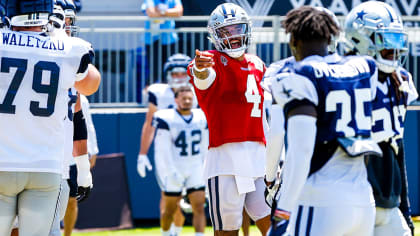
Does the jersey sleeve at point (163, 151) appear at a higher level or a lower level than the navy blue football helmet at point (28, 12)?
lower

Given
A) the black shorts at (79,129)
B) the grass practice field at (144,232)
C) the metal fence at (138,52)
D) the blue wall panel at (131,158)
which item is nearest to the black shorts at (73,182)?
the black shorts at (79,129)

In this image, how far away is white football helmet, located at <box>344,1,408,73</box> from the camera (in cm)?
432

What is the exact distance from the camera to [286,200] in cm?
372

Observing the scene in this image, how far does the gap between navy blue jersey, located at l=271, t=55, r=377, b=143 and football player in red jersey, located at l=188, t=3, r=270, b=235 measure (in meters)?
1.96

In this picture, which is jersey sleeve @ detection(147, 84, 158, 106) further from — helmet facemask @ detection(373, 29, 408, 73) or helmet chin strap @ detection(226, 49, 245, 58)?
helmet facemask @ detection(373, 29, 408, 73)

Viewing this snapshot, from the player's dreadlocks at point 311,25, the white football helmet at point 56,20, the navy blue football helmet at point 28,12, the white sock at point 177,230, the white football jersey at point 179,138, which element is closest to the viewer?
the player's dreadlocks at point 311,25

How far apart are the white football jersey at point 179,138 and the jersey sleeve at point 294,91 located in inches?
208

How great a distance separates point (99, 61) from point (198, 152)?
2056mm

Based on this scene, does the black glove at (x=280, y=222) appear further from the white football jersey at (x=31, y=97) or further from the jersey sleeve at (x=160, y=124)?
the jersey sleeve at (x=160, y=124)

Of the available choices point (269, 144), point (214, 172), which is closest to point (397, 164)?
point (269, 144)

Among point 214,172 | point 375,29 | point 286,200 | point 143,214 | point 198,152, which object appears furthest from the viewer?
point 143,214

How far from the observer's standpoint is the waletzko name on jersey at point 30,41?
4.45 meters

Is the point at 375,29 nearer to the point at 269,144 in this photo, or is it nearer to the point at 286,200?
the point at 269,144

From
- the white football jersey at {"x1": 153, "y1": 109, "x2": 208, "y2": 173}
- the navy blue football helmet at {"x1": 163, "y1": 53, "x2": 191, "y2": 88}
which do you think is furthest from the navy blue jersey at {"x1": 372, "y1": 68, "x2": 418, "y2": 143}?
the navy blue football helmet at {"x1": 163, "y1": 53, "x2": 191, "y2": 88}
